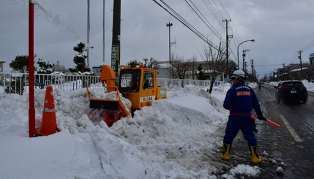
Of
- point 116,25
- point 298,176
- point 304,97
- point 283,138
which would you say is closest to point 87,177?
point 298,176

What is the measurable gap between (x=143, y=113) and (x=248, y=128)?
10.7ft

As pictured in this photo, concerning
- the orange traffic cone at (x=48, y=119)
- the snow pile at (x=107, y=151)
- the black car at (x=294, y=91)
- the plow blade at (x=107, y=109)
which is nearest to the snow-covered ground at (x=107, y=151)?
the snow pile at (x=107, y=151)

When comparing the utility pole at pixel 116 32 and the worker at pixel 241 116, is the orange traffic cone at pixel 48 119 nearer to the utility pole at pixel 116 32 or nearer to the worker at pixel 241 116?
the worker at pixel 241 116

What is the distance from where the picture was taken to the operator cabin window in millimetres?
7557

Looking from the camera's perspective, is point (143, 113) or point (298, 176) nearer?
point (298, 176)

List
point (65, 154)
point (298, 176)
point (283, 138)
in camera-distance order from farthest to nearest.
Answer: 1. point (283, 138)
2. point (298, 176)
3. point (65, 154)

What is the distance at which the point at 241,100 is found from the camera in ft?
14.4

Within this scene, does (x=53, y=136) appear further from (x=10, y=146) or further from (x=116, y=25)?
(x=116, y=25)

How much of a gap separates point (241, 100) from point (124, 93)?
422cm

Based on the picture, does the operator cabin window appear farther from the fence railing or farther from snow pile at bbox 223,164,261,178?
snow pile at bbox 223,164,261,178

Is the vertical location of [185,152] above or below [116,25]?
below

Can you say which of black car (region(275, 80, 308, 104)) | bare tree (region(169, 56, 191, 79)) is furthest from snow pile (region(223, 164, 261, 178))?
bare tree (region(169, 56, 191, 79))

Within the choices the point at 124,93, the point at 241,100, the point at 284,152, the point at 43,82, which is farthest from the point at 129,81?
the point at 284,152

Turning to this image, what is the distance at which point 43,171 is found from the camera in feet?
9.09
